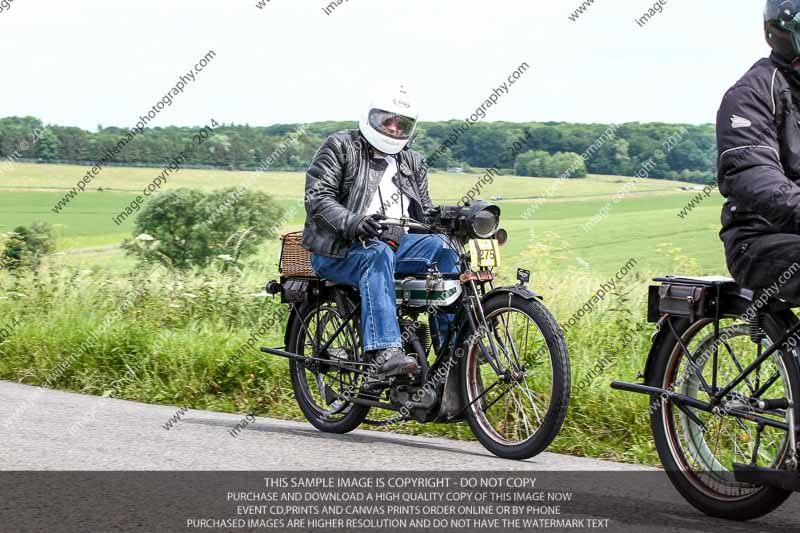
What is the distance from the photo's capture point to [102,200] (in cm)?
3647

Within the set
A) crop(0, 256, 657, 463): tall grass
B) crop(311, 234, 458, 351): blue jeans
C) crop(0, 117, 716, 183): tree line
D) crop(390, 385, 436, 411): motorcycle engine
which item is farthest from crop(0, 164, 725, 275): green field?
crop(390, 385, 436, 411): motorcycle engine

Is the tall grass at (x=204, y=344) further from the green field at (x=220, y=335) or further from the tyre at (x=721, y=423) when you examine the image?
the tyre at (x=721, y=423)

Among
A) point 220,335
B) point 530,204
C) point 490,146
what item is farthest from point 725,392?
point 530,204

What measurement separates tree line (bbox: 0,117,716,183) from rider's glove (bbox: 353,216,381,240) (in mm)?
12491

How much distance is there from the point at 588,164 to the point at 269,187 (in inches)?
346

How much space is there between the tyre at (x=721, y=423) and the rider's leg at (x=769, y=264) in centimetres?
19

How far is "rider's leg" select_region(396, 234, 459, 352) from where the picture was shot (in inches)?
254

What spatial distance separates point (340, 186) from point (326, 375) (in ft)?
4.17

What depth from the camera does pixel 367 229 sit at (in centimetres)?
625

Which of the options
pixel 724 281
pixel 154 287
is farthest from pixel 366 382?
pixel 154 287

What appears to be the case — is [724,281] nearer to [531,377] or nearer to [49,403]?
[531,377]

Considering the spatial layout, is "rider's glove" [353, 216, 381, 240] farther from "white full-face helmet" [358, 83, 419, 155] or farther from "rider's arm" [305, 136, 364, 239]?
"white full-face helmet" [358, 83, 419, 155]

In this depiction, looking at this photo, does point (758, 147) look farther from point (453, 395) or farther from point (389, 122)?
point (389, 122)

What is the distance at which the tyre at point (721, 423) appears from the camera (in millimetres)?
4461
